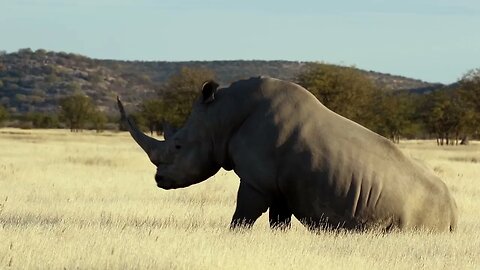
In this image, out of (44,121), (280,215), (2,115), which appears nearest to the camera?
(280,215)

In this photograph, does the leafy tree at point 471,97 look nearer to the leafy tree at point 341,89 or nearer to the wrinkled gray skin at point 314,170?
the leafy tree at point 341,89

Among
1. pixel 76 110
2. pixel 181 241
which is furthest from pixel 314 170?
pixel 76 110

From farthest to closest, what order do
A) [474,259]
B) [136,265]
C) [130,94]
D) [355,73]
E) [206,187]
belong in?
1. [130,94]
2. [355,73]
3. [206,187]
4. [474,259]
5. [136,265]

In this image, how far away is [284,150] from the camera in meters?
10.6

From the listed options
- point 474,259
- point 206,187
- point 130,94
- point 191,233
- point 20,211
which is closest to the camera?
point 474,259

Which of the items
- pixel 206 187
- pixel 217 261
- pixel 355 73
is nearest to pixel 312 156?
pixel 217 261

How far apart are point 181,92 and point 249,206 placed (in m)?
68.2

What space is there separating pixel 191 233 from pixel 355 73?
5585 centimetres

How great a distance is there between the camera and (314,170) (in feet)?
34.5

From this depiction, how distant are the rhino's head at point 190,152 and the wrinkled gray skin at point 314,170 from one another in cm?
27

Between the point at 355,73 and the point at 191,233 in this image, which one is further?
the point at 355,73

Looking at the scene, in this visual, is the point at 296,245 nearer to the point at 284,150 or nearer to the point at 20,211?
the point at 284,150

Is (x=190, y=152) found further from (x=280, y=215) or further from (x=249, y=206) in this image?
(x=280, y=215)

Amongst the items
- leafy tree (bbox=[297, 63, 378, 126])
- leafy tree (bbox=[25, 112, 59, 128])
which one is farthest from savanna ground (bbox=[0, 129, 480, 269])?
leafy tree (bbox=[25, 112, 59, 128])
